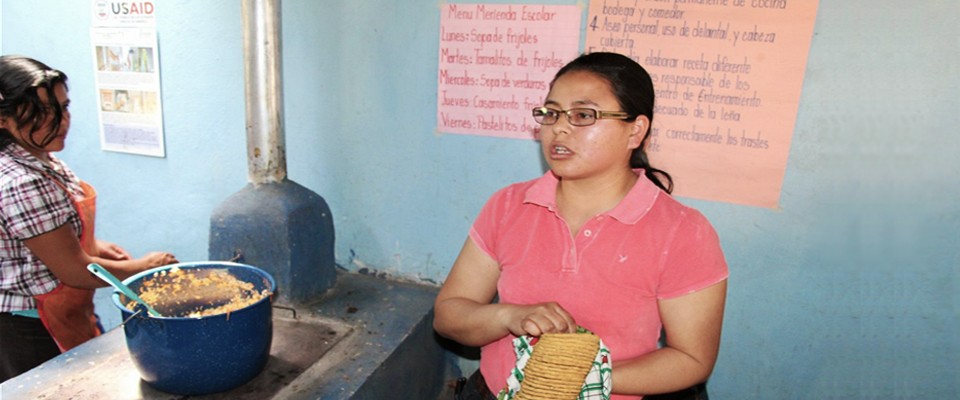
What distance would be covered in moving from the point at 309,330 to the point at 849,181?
185 centimetres

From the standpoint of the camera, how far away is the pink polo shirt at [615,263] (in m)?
1.31

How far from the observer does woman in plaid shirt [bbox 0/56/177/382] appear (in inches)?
68.7

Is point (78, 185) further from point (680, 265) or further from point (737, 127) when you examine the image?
point (737, 127)

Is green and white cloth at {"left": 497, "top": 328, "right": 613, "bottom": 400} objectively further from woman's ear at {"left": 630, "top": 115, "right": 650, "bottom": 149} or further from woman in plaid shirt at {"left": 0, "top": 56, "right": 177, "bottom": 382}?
woman in plaid shirt at {"left": 0, "top": 56, "right": 177, "bottom": 382}

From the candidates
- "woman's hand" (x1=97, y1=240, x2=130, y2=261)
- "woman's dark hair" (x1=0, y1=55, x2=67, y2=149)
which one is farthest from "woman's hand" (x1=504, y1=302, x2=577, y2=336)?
"woman's hand" (x1=97, y1=240, x2=130, y2=261)

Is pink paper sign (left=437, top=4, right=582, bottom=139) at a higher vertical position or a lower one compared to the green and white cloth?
higher

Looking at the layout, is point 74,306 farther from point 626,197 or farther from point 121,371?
point 626,197

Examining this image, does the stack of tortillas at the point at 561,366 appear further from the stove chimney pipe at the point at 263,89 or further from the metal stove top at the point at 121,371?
the stove chimney pipe at the point at 263,89

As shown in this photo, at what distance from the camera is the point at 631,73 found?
1.36 meters

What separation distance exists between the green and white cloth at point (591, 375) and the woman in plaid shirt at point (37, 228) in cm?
144

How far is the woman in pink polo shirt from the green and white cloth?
0.04 m

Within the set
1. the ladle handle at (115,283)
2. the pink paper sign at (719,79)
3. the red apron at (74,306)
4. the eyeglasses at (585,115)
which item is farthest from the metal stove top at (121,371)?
the pink paper sign at (719,79)

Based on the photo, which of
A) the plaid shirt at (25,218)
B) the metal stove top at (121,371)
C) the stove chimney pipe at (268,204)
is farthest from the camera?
the stove chimney pipe at (268,204)

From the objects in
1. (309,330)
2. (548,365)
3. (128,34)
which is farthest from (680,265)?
(128,34)
